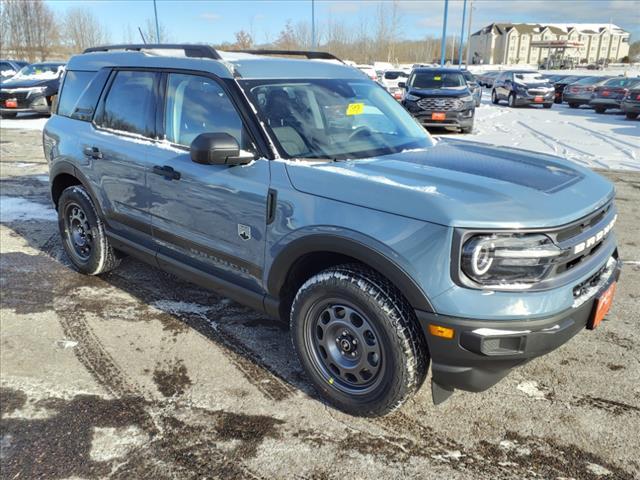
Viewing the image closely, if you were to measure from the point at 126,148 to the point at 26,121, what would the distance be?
1556cm

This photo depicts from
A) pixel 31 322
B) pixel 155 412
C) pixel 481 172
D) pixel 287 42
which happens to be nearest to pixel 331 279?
pixel 481 172

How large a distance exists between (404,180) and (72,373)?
234cm

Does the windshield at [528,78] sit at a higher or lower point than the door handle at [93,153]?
higher

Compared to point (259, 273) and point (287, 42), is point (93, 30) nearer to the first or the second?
point (287, 42)

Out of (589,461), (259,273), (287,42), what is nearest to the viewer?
(589,461)

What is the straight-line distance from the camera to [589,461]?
253cm

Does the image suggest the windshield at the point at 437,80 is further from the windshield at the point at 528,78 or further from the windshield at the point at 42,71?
the windshield at the point at 42,71

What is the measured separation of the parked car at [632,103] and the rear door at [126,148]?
58.0 feet

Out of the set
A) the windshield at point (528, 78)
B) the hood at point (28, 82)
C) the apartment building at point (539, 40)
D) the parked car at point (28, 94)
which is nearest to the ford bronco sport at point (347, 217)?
the parked car at point (28, 94)

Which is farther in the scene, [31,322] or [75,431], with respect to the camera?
[31,322]

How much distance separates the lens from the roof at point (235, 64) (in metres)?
3.29

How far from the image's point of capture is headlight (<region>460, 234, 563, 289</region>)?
7.47 feet

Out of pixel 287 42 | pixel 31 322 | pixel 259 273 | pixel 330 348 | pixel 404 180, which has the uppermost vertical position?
pixel 287 42

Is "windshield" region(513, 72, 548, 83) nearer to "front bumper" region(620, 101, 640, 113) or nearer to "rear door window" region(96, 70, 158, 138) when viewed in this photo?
"front bumper" region(620, 101, 640, 113)
